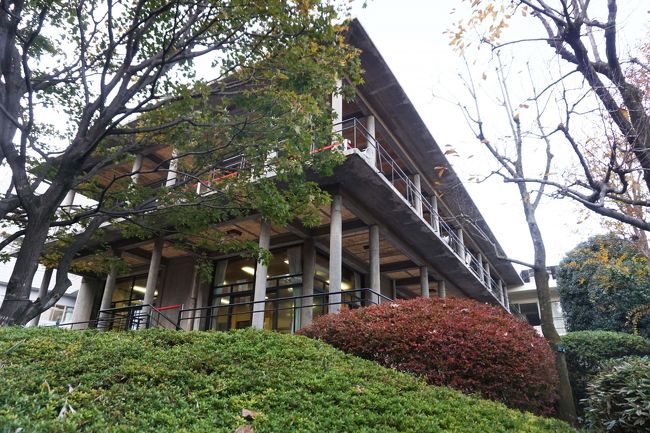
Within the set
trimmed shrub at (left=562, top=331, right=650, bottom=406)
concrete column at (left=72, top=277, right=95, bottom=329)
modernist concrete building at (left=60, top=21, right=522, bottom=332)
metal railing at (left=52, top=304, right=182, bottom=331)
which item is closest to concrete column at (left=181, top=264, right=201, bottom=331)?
modernist concrete building at (left=60, top=21, right=522, bottom=332)

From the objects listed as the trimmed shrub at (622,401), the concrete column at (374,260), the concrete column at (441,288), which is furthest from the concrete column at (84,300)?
the trimmed shrub at (622,401)

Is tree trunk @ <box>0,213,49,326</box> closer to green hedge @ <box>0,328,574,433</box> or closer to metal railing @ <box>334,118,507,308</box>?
green hedge @ <box>0,328,574,433</box>

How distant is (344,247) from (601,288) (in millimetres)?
11361

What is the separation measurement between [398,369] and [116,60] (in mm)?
7955

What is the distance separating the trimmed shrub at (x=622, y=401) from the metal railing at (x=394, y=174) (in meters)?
5.92

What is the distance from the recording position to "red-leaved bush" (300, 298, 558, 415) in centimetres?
633

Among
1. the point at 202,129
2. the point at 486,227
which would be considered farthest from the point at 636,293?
the point at 202,129

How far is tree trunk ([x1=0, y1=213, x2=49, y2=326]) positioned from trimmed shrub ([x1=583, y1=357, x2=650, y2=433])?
8014mm

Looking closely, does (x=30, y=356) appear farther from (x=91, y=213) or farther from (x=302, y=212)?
(x=302, y=212)

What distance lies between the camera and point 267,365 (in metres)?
5.12

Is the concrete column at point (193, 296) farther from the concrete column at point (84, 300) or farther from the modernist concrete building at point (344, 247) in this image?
the concrete column at point (84, 300)

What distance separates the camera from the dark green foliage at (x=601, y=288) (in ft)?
54.7

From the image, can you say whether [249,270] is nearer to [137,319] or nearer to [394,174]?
[137,319]

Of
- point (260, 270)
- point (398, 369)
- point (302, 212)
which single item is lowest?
point (398, 369)
